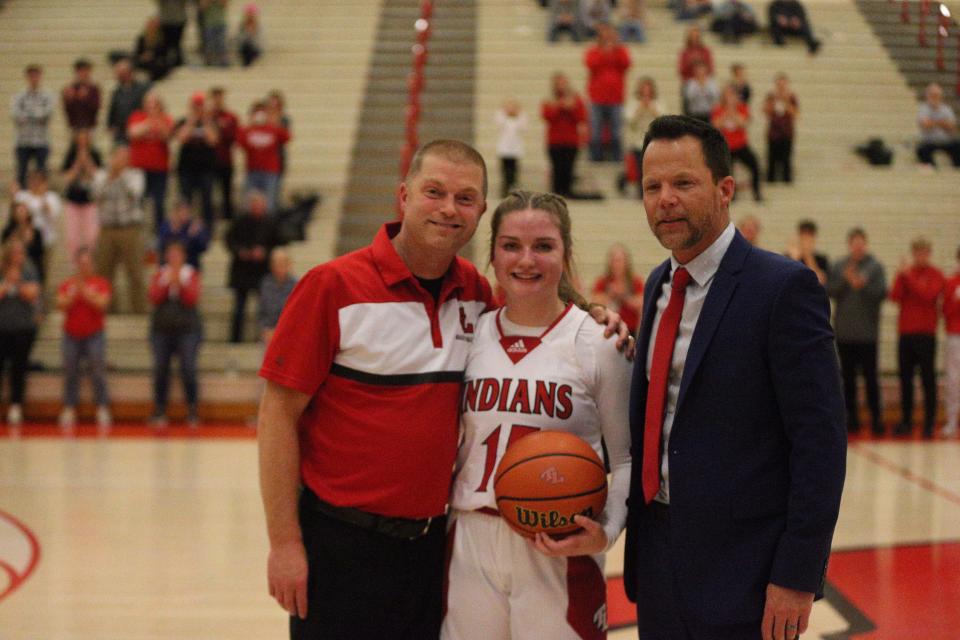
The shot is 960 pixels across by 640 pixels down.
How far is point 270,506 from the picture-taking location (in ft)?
9.78

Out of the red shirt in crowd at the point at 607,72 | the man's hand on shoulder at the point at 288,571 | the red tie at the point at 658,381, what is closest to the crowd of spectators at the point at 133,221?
the red shirt in crowd at the point at 607,72

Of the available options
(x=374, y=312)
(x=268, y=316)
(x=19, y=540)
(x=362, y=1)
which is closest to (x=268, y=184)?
(x=268, y=316)

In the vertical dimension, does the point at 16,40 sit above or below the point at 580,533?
above

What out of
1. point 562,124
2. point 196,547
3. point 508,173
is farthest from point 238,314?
point 196,547

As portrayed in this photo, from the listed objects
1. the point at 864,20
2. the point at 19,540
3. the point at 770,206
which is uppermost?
the point at 864,20

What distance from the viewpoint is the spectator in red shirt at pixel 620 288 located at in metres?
10.0

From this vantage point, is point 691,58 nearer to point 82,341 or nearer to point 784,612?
point 82,341

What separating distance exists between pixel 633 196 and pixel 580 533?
34.2ft

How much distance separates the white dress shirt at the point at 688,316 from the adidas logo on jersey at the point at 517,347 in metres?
0.51

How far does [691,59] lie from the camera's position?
13703 mm

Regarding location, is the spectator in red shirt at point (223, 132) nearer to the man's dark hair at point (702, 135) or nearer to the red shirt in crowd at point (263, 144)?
the red shirt in crowd at point (263, 144)

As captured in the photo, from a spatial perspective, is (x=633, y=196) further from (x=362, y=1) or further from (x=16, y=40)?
(x=16, y=40)

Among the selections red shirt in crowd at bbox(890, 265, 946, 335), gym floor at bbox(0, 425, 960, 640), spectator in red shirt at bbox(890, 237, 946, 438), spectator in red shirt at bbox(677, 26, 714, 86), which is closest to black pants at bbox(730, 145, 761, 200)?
spectator in red shirt at bbox(677, 26, 714, 86)

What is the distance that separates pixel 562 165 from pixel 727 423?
10.2m
